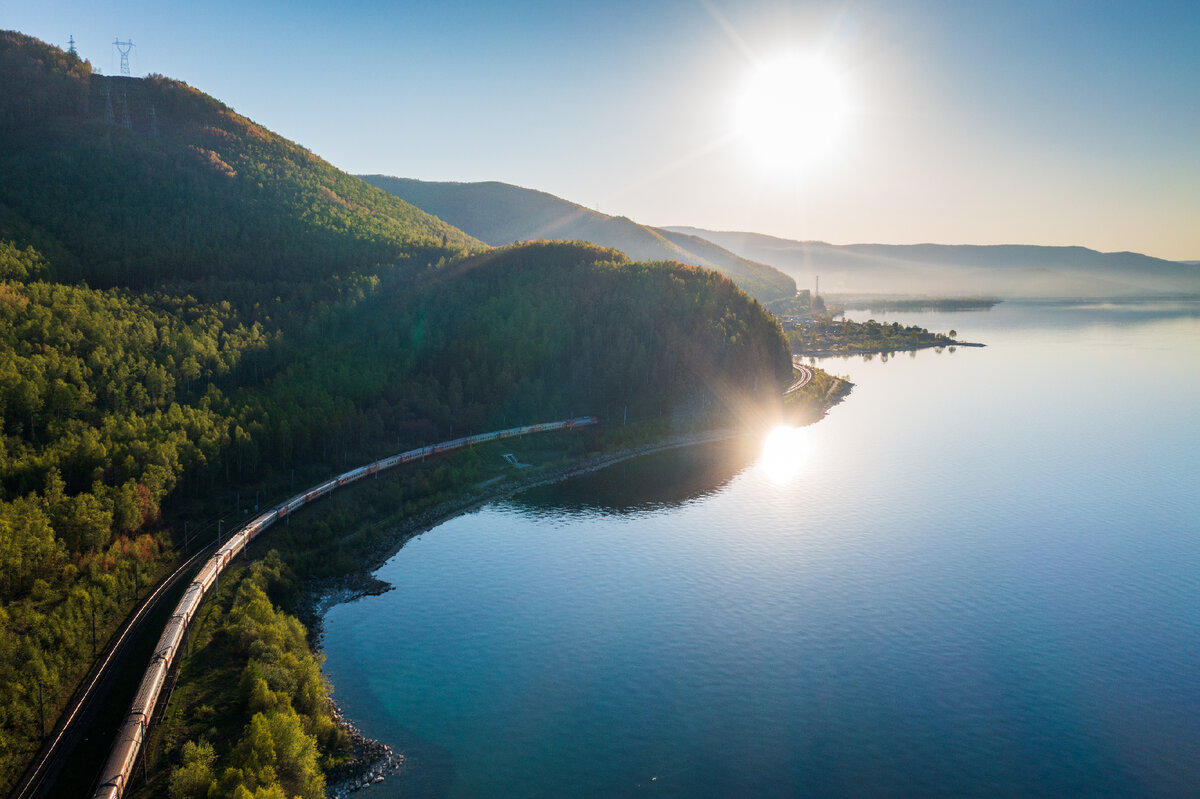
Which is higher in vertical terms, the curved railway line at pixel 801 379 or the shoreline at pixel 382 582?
the curved railway line at pixel 801 379

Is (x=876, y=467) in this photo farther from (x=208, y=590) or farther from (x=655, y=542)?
(x=208, y=590)

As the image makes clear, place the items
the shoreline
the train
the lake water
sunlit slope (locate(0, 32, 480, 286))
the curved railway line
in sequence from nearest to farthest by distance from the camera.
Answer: the train → the shoreline → the lake water → sunlit slope (locate(0, 32, 480, 286)) → the curved railway line

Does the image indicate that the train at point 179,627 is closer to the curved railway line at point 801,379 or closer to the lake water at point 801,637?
the lake water at point 801,637

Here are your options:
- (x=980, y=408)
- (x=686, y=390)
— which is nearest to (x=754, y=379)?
(x=686, y=390)

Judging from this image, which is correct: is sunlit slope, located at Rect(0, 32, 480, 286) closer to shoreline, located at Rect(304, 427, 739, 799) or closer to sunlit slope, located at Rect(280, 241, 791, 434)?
sunlit slope, located at Rect(280, 241, 791, 434)

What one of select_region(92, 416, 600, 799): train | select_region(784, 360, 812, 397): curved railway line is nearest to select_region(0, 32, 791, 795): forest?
select_region(92, 416, 600, 799): train

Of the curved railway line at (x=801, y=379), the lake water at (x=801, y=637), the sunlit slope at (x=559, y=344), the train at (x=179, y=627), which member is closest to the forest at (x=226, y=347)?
the sunlit slope at (x=559, y=344)

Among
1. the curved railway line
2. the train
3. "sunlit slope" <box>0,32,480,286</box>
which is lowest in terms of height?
the train
